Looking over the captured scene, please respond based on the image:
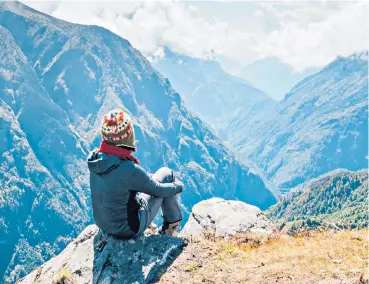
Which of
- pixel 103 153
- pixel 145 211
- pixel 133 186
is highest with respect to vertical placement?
pixel 103 153

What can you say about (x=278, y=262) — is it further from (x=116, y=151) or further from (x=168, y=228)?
(x=116, y=151)

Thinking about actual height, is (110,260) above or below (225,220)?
above

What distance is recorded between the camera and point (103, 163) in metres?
10.9

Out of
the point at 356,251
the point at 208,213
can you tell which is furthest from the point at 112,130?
the point at 208,213

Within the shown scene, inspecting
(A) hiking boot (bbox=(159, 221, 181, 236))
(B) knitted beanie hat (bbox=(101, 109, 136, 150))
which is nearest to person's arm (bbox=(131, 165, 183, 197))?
(B) knitted beanie hat (bbox=(101, 109, 136, 150))

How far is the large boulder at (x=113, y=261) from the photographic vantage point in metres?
11.2

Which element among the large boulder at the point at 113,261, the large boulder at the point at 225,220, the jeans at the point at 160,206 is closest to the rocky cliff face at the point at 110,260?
the large boulder at the point at 113,261

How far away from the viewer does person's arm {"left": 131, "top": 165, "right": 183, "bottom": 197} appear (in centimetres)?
1094

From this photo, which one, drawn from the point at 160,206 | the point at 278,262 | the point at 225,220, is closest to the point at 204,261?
the point at 278,262

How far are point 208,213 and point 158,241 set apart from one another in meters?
7.87

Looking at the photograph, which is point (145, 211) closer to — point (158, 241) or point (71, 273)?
point (158, 241)

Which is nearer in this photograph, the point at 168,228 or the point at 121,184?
the point at 121,184

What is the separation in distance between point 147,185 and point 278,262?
4.13 m

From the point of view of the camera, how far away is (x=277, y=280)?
397 inches
